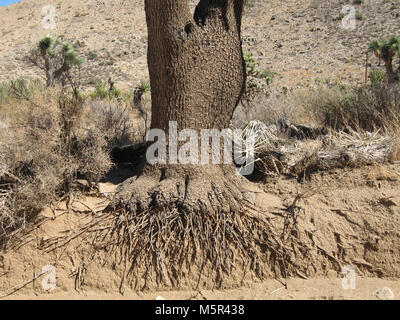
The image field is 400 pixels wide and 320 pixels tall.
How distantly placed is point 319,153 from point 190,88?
2.06 metres

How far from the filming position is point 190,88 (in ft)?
14.8

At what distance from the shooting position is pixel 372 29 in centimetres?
2986

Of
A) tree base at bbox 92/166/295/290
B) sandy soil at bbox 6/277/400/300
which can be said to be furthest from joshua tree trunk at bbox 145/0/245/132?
sandy soil at bbox 6/277/400/300

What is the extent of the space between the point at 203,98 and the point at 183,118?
35 centimetres

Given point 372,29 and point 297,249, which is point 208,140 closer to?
point 297,249

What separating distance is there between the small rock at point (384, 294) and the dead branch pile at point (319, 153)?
172 centimetres

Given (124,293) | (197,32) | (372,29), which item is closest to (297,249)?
(124,293)

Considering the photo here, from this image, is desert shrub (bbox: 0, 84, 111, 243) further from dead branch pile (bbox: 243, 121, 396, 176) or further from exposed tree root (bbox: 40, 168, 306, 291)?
dead branch pile (bbox: 243, 121, 396, 176)

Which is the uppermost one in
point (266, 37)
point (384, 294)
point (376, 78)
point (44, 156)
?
point (266, 37)

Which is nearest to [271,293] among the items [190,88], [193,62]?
[190,88]

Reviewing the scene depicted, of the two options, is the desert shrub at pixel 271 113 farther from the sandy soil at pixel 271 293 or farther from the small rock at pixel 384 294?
the small rock at pixel 384 294

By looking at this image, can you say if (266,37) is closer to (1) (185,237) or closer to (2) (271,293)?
(1) (185,237)

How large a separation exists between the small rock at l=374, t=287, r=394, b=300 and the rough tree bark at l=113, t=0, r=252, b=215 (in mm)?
1772

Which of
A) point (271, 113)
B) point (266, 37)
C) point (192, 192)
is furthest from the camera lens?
point (266, 37)
